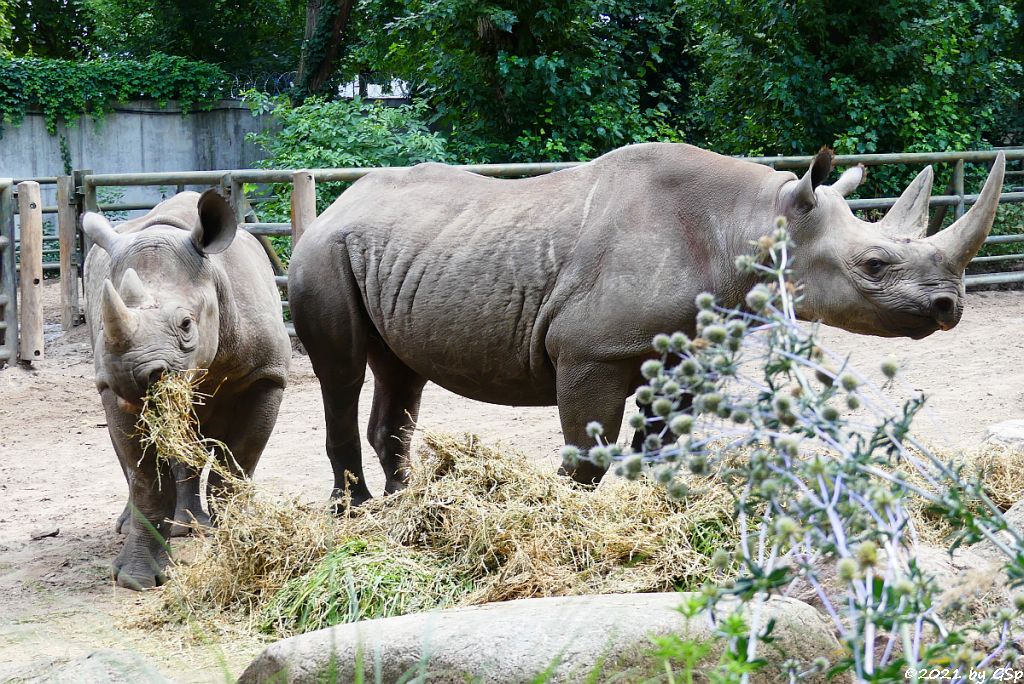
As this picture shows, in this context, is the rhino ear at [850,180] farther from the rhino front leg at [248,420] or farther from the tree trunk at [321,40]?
the tree trunk at [321,40]

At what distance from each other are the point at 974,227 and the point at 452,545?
2135mm

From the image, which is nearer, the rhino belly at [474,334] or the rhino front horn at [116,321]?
the rhino front horn at [116,321]

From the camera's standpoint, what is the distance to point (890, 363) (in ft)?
6.12

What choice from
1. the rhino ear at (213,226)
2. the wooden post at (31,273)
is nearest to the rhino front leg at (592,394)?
the rhino ear at (213,226)

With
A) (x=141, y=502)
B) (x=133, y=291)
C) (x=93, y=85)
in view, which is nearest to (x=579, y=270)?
(x=133, y=291)

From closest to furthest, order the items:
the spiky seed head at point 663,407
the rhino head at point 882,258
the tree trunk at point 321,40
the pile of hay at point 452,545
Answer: the spiky seed head at point 663,407 → the pile of hay at point 452,545 → the rhino head at point 882,258 → the tree trunk at point 321,40

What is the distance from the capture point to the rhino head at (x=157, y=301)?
4.41 m

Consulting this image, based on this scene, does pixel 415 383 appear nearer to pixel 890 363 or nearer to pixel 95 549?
pixel 95 549

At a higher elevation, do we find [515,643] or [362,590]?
[515,643]

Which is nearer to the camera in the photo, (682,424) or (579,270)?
(682,424)

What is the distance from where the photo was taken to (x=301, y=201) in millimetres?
9898

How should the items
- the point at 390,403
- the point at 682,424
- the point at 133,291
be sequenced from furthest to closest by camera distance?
the point at 390,403 < the point at 133,291 < the point at 682,424

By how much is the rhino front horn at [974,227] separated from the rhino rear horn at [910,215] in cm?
18

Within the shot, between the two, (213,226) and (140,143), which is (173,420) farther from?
(140,143)
